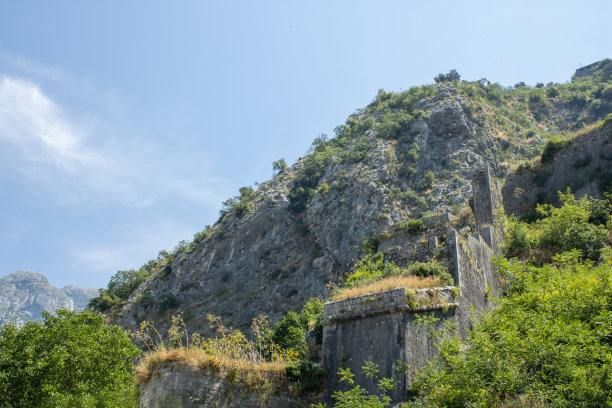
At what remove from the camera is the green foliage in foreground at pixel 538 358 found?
8859 millimetres

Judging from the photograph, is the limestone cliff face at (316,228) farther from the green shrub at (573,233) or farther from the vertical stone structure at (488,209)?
the green shrub at (573,233)

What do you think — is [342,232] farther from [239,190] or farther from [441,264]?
[441,264]

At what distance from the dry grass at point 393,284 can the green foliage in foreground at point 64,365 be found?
5.97m

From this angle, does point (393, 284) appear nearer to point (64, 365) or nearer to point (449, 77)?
point (64, 365)

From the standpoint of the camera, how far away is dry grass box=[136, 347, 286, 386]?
1202 cm

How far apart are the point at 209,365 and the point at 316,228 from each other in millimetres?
39145

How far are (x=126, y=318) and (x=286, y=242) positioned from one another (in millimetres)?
17422

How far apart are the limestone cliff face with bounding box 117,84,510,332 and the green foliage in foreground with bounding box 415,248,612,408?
108 feet

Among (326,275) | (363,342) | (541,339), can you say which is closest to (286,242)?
(326,275)

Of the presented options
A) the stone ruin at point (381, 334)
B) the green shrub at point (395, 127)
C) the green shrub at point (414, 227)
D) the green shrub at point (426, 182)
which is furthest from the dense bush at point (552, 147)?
the green shrub at point (395, 127)

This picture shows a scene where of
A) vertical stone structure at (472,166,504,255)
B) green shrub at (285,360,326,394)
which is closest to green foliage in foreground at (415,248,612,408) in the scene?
green shrub at (285,360,326,394)

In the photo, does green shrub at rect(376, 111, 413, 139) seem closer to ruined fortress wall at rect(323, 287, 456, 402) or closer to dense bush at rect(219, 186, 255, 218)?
dense bush at rect(219, 186, 255, 218)

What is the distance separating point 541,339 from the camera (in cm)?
983

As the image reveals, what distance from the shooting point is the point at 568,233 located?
19938 millimetres
